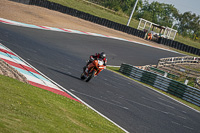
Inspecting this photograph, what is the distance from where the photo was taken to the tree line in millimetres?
104225

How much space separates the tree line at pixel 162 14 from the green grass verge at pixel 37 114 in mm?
90391

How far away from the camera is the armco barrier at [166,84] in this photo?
Answer: 21.2 m

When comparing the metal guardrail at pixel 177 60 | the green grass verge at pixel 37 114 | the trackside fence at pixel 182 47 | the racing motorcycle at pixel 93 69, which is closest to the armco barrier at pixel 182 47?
the trackside fence at pixel 182 47

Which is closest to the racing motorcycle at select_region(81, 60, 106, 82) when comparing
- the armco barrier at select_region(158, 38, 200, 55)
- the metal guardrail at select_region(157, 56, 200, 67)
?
the metal guardrail at select_region(157, 56, 200, 67)

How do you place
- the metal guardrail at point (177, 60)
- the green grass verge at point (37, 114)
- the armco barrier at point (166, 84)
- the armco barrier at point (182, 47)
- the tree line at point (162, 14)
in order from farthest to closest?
the tree line at point (162, 14) < the armco barrier at point (182, 47) < the metal guardrail at point (177, 60) < the armco barrier at point (166, 84) < the green grass verge at point (37, 114)

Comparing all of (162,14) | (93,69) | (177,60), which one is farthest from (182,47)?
(162,14)

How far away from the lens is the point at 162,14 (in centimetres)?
13200

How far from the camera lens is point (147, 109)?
14.1 metres

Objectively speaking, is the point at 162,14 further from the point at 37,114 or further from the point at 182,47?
the point at 37,114

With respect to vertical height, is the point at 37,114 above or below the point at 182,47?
below

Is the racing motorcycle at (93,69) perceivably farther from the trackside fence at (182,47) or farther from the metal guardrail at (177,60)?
the trackside fence at (182,47)

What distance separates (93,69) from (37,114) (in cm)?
806

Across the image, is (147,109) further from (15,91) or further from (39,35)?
(39,35)

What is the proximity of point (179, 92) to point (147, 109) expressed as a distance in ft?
28.2
